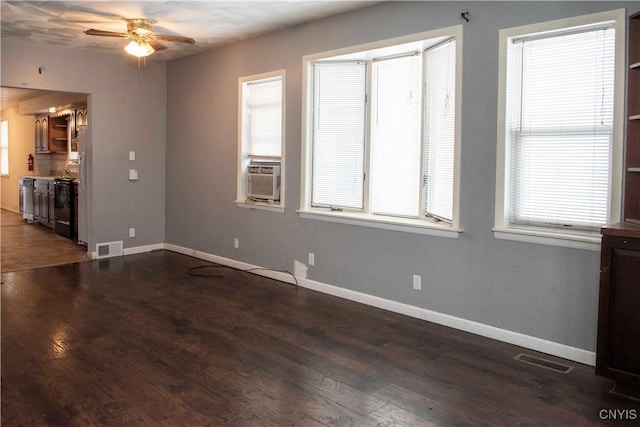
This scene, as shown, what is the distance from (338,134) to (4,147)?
418 inches

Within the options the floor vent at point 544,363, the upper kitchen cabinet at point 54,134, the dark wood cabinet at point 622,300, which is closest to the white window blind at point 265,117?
the floor vent at point 544,363

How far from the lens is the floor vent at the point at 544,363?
3184 millimetres

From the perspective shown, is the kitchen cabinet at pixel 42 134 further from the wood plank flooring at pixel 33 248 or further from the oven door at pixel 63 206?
the oven door at pixel 63 206

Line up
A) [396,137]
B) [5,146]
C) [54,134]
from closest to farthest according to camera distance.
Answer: [396,137] < [54,134] < [5,146]

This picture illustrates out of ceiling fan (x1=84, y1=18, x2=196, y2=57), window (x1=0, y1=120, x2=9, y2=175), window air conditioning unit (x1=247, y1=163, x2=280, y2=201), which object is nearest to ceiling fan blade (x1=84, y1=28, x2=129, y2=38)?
ceiling fan (x1=84, y1=18, x2=196, y2=57)

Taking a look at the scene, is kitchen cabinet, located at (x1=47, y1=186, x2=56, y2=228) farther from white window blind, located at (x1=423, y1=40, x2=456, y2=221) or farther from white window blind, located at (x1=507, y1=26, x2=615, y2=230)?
white window blind, located at (x1=507, y1=26, x2=615, y2=230)

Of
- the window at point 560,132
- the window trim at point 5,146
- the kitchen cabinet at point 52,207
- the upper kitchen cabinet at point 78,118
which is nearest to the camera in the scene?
the window at point 560,132

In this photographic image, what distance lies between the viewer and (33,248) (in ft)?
23.2

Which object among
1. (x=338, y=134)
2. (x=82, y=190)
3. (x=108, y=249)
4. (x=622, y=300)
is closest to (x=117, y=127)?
(x=82, y=190)

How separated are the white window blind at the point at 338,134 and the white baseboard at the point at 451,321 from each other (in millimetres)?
834

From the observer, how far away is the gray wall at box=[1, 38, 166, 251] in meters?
6.04

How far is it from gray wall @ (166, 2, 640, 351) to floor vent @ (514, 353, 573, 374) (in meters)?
0.19

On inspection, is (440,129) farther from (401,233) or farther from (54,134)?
(54,134)

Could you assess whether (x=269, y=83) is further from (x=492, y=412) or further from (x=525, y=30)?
(x=492, y=412)
